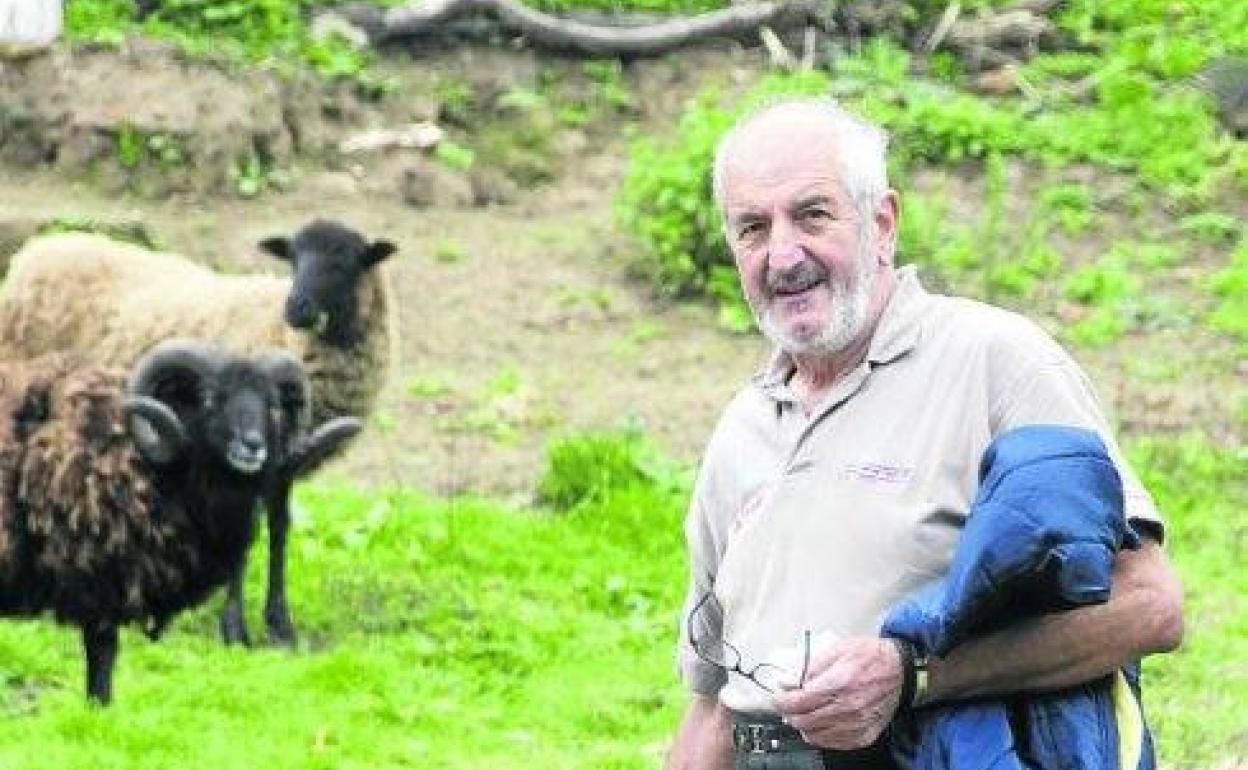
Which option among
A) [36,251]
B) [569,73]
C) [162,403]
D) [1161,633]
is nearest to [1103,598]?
[1161,633]

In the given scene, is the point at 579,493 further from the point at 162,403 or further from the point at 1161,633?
the point at 1161,633

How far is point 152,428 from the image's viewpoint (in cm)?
942

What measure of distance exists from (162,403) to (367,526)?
2731 mm

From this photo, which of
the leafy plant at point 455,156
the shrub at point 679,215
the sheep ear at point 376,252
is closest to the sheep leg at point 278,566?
the sheep ear at point 376,252

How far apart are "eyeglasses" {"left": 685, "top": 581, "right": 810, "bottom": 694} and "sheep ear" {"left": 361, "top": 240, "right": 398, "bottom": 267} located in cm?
811

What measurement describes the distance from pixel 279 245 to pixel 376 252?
593 mm

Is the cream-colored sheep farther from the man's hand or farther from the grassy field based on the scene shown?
the man's hand

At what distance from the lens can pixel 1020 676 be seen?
379 cm

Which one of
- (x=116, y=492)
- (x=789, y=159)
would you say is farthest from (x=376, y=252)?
(x=789, y=159)

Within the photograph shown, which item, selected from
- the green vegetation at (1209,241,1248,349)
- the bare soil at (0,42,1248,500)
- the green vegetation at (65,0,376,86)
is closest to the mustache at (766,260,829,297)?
the bare soil at (0,42,1248,500)

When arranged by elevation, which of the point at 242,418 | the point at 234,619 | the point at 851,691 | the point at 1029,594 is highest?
the point at 1029,594

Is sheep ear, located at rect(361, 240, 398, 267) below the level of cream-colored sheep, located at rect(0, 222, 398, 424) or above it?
above

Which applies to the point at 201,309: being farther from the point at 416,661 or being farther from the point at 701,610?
the point at 701,610

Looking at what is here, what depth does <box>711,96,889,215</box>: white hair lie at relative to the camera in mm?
4094
